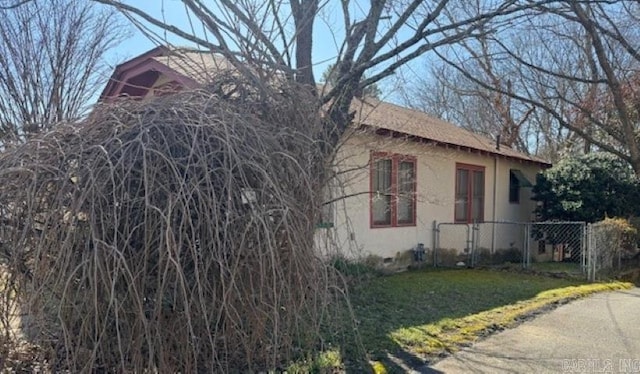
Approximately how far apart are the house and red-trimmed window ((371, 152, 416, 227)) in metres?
0.02

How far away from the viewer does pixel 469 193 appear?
14.3 meters

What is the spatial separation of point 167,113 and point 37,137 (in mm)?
887

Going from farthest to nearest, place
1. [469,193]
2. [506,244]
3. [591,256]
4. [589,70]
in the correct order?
[589,70], [506,244], [469,193], [591,256]

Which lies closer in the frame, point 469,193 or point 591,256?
point 591,256

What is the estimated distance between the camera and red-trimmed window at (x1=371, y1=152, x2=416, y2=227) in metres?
11.3

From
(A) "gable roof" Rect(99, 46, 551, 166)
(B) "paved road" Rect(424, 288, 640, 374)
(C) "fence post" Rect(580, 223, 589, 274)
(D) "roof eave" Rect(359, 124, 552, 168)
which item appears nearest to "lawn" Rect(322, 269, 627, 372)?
(B) "paved road" Rect(424, 288, 640, 374)

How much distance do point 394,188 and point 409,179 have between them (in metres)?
1.35

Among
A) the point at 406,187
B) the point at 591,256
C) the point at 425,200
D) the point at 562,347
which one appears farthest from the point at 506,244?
the point at 562,347

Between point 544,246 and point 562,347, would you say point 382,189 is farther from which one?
point 544,246

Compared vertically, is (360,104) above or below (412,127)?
below

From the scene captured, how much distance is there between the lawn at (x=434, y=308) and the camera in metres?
5.40

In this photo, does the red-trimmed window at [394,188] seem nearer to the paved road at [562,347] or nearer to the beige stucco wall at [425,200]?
the beige stucco wall at [425,200]

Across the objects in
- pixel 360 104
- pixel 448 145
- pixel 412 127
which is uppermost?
pixel 412 127

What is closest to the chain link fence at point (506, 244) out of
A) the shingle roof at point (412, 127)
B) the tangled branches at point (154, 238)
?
the shingle roof at point (412, 127)
